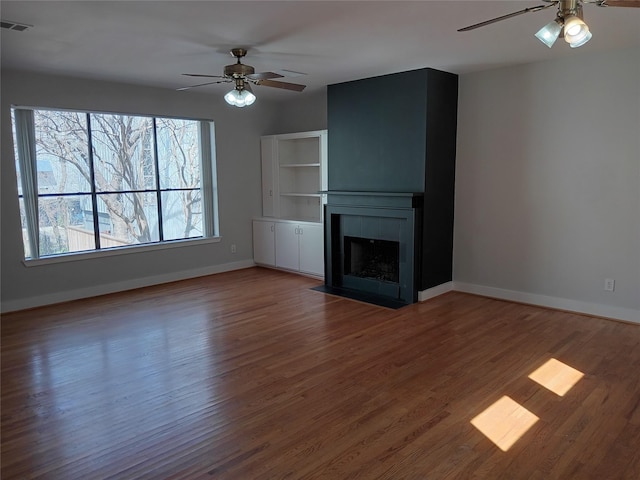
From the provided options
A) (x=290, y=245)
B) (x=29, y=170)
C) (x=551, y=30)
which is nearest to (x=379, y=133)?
(x=290, y=245)

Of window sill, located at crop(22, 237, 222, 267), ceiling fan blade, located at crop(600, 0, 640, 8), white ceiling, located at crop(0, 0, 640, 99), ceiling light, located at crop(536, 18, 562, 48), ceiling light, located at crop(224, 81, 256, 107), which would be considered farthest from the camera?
window sill, located at crop(22, 237, 222, 267)

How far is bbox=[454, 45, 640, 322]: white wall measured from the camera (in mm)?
4312

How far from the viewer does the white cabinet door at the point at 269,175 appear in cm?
698

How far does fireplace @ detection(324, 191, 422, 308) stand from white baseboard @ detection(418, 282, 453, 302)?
0.33ft

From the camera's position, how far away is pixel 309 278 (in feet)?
21.0

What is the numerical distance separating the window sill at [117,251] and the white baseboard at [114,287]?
1.17ft

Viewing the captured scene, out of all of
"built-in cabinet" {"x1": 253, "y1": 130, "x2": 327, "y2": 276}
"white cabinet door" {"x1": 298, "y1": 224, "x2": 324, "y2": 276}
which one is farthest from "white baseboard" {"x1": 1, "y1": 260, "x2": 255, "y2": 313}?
"white cabinet door" {"x1": 298, "y1": 224, "x2": 324, "y2": 276}

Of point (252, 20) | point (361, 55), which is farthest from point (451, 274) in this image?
point (252, 20)

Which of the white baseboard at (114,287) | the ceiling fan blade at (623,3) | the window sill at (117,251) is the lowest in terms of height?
the white baseboard at (114,287)

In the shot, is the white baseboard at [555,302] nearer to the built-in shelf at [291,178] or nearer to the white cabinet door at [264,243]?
the built-in shelf at [291,178]

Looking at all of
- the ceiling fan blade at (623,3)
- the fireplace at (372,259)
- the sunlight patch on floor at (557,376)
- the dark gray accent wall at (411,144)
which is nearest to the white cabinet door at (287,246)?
the fireplace at (372,259)

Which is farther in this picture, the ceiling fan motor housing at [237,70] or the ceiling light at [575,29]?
the ceiling fan motor housing at [237,70]

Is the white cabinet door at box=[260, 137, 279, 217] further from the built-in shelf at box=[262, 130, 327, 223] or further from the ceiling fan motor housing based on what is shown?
the ceiling fan motor housing

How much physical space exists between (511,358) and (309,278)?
325 centimetres
